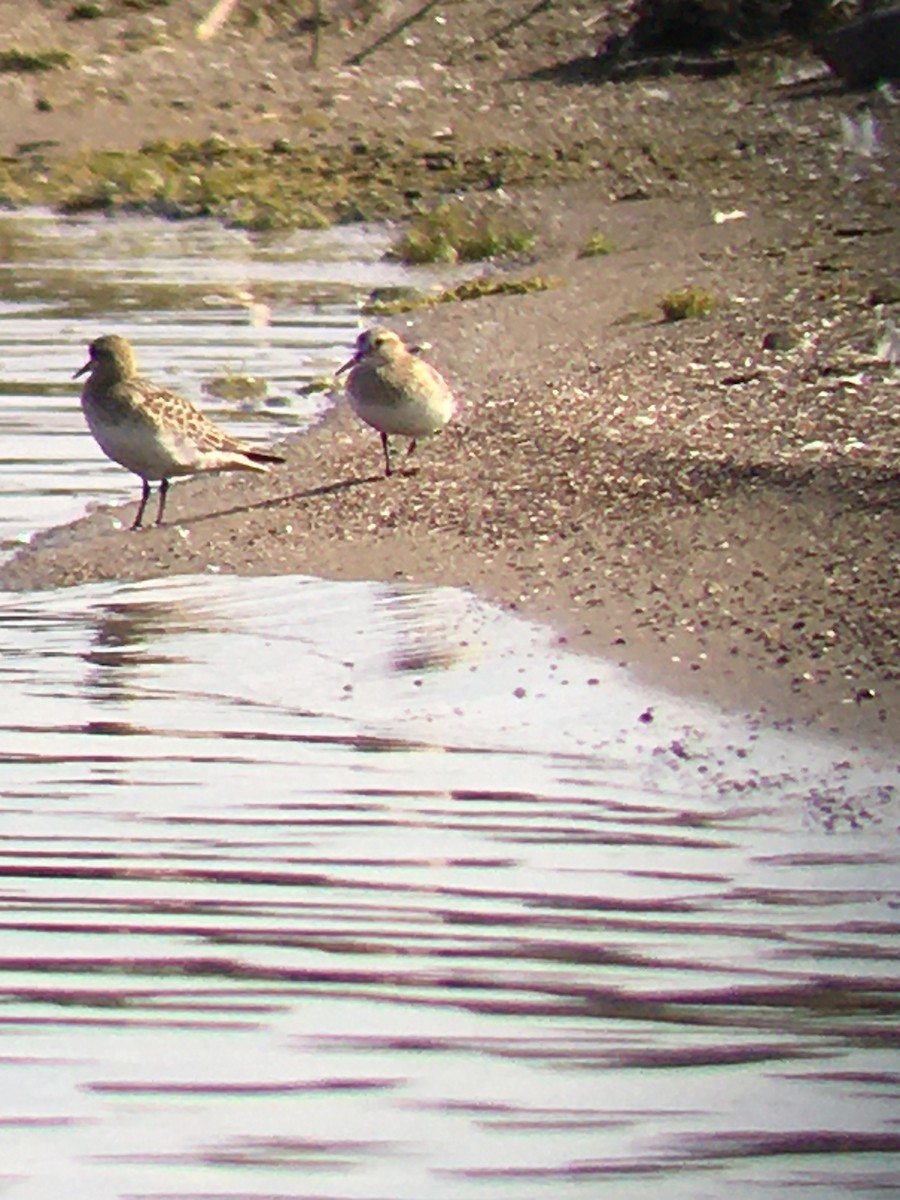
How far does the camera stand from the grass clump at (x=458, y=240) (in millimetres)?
21766

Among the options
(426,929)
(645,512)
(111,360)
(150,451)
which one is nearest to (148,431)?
(150,451)

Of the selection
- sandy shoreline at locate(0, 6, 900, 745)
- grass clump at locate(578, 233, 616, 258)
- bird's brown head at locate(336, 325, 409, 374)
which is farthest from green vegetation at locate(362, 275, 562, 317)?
bird's brown head at locate(336, 325, 409, 374)

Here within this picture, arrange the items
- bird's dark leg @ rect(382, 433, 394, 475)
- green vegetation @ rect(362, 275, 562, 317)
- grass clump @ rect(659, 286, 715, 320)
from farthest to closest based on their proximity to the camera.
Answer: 1. green vegetation @ rect(362, 275, 562, 317)
2. grass clump @ rect(659, 286, 715, 320)
3. bird's dark leg @ rect(382, 433, 394, 475)

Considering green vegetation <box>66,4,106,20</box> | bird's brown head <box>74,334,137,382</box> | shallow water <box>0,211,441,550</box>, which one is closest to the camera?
bird's brown head <box>74,334,137,382</box>

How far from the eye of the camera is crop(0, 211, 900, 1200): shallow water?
205 inches

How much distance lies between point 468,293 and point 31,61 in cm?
Result: 1044

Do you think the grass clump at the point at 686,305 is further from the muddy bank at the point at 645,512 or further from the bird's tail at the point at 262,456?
the bird's tail at the point at 262,456

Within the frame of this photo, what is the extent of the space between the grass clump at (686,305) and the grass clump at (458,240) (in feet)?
17.1

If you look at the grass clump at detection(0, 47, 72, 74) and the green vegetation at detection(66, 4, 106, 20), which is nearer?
the grass clump at detection(0, 47, 72, 74)

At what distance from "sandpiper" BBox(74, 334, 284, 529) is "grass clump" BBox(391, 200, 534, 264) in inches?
349

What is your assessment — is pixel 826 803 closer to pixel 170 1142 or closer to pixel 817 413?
pixel 170 1142

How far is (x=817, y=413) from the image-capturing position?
1323 cm

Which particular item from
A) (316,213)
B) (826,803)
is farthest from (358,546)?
(316,213)

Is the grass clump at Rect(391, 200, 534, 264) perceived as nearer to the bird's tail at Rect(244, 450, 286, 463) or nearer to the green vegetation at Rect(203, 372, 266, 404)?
the green vegetation at Rect(203, 372, 266, 404)
